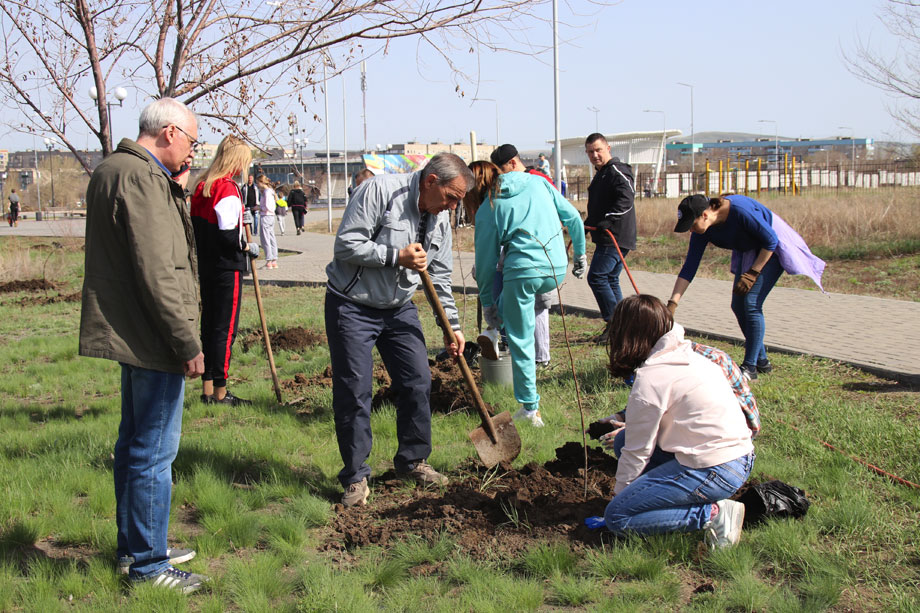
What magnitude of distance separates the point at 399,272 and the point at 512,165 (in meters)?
2.27

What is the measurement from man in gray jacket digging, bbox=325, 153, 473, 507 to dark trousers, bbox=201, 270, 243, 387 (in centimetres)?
211

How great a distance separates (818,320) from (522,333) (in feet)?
16.6

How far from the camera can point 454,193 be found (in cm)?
395

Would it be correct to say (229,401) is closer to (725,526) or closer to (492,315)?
(492,315)

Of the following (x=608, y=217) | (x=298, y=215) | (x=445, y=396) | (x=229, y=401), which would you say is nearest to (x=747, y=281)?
(x=608, y=217)

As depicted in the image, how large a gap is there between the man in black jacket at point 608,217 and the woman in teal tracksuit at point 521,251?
196cm

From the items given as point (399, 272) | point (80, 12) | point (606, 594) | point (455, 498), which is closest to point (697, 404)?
point (606, 594)

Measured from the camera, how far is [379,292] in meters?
4.04

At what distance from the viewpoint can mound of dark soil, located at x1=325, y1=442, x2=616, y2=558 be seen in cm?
359

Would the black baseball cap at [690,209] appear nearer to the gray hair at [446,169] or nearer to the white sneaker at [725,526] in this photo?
the gray hair at [446,169]

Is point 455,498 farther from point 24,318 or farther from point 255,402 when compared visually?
point 24,318

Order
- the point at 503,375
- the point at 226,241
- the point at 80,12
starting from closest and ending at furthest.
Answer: the point at 80,12 → the point at 226,241 → the point at 503,375

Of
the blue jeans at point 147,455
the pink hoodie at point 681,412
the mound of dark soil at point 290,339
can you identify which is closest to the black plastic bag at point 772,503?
the pink hoodie at point 681,412

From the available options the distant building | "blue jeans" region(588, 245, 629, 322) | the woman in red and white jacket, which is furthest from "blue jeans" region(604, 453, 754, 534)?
the distant building
